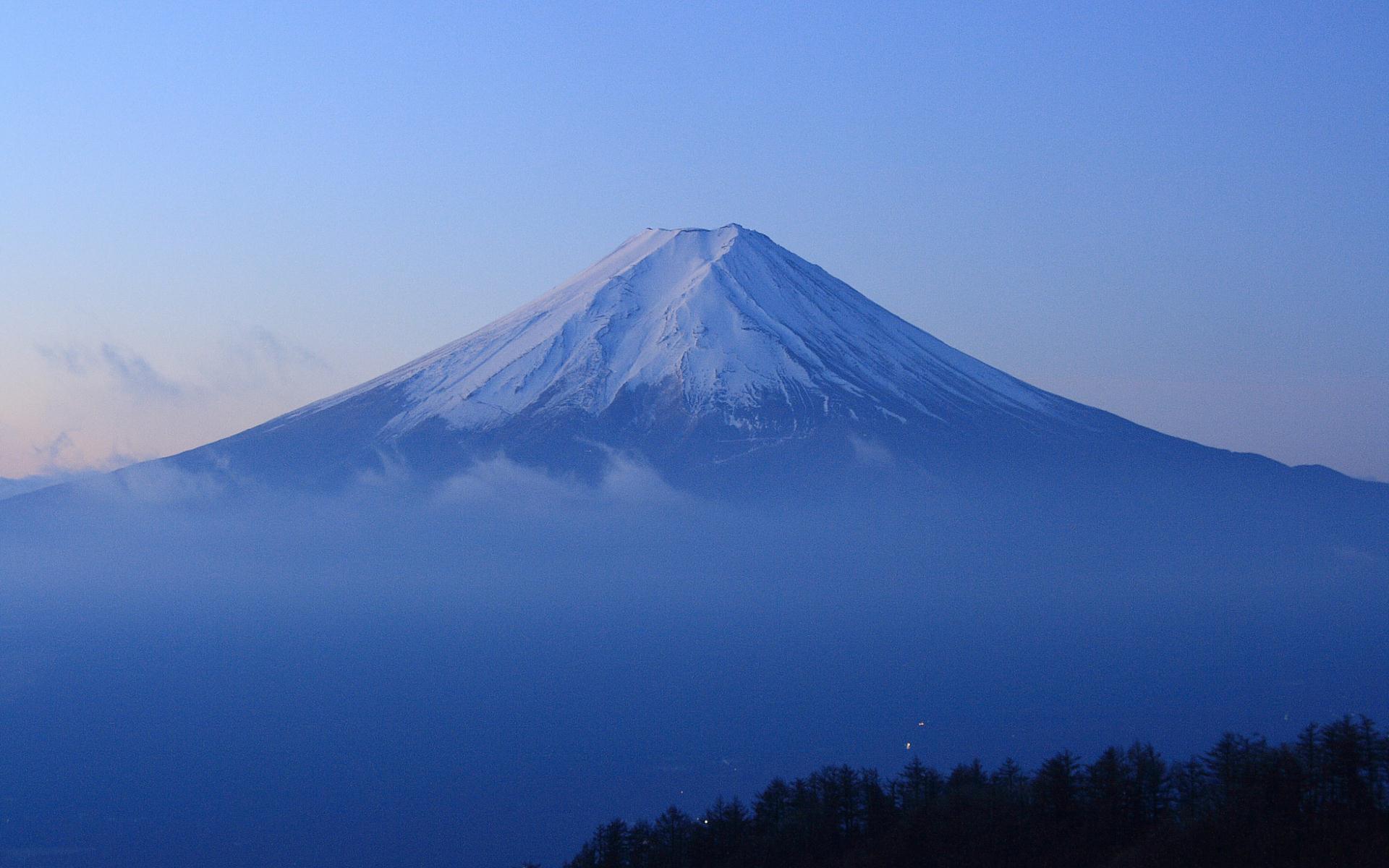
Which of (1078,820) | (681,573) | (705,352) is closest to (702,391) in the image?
(705,352)

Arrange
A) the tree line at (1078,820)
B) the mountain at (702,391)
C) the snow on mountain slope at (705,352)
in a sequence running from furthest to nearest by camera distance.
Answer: the mountain at (702,391) → the snow on mountain slope at (705,352) → the tree line at (1078,820)

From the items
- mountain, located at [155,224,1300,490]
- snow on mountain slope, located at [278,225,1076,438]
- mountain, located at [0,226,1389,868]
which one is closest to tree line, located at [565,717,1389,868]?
mountain, located at [0,226,1389,868]

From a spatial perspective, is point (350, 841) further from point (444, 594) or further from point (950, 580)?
point (950, 580)

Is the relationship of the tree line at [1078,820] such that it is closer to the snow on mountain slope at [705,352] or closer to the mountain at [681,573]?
the mountain at [681,573]

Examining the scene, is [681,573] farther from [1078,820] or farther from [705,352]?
[1078,820]

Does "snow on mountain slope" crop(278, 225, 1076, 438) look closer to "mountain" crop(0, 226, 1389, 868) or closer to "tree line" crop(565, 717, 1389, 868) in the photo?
"mountain" crop(0, 226, 1389, 868)

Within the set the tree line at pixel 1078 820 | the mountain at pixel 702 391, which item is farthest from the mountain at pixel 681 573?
the tree line at pixel 1078 820

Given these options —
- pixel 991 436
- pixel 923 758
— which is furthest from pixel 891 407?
pixel 923 758
